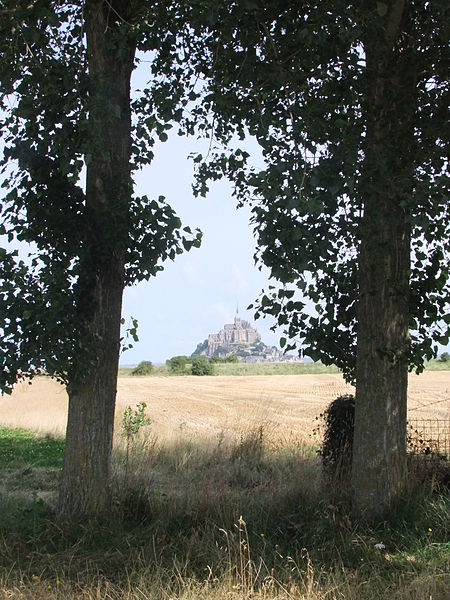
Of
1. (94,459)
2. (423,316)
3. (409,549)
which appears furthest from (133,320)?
(409,549)

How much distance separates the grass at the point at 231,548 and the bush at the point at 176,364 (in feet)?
190

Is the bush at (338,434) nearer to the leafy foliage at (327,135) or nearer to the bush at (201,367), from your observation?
the leafy foliage at (327,135)

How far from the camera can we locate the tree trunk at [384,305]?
20.6 feet

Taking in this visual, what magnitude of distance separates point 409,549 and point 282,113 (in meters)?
4.41

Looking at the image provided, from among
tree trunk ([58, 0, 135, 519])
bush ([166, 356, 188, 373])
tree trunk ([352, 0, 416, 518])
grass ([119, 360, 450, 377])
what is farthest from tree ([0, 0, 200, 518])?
bush ([166, 356, 188, 373])

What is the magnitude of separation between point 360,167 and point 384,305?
148 centimetres

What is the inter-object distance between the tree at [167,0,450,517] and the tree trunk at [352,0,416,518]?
12 millimetres

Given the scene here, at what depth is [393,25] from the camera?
257 inches

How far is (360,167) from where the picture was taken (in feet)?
18.9

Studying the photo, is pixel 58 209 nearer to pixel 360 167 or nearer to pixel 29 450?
pixel 360 167

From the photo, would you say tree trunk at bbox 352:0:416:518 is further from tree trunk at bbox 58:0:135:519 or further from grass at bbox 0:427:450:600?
tree trunk at bbox 58:0:135:519

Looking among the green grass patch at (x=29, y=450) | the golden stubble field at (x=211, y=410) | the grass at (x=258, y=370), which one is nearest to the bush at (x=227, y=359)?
the grass at (x=258, y=370)

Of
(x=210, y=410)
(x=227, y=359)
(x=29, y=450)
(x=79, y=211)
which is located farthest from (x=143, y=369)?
(x=79, y=211)

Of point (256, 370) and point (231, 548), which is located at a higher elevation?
point (256, 370)
